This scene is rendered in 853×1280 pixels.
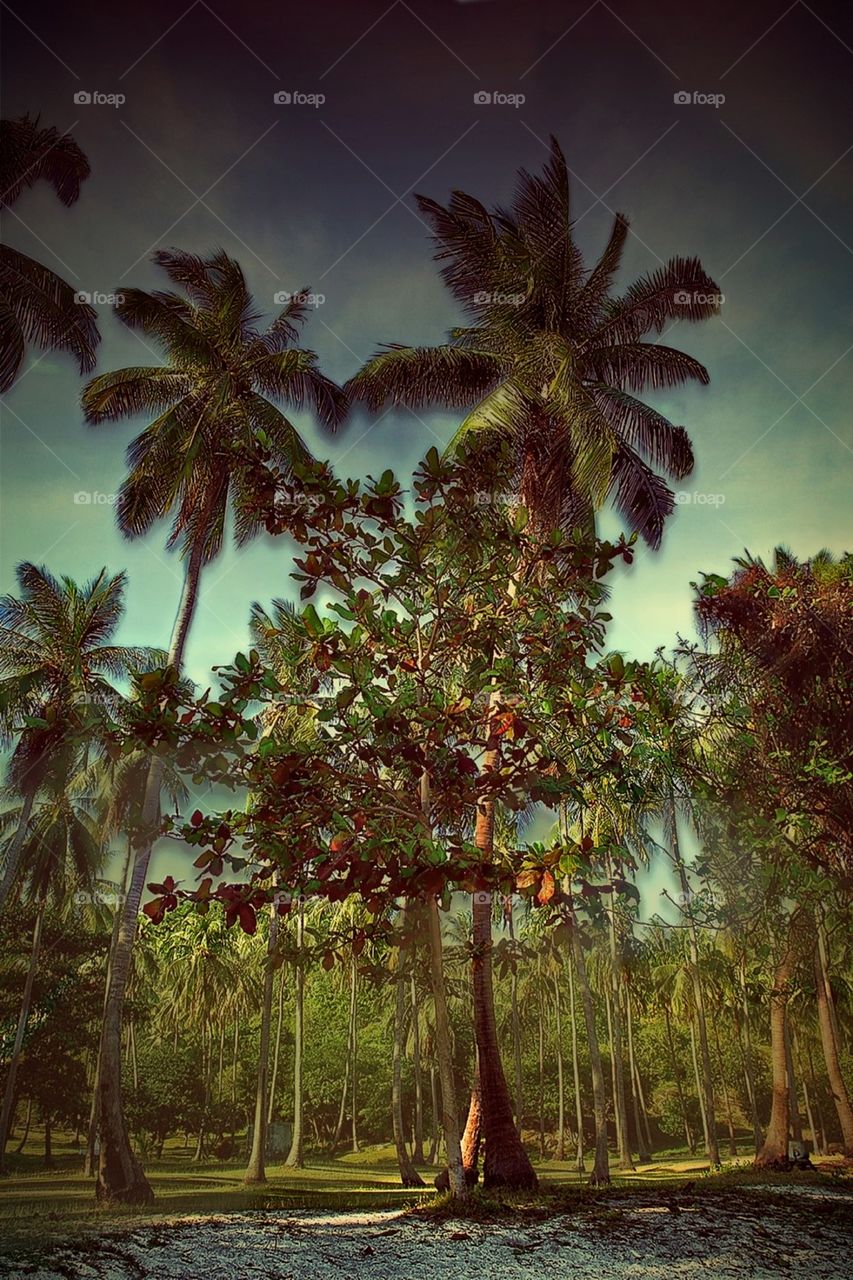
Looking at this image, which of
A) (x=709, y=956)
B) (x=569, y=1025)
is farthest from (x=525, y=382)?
(x=569, y=1025)

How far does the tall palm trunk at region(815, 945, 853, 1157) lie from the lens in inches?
390

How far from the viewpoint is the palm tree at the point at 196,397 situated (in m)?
11.8

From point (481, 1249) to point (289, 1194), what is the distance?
257 inches

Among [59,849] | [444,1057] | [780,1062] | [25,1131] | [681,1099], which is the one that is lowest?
[25,1131]

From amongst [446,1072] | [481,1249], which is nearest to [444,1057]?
[446,1072]

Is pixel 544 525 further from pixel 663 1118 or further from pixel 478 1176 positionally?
pixel 663 1118

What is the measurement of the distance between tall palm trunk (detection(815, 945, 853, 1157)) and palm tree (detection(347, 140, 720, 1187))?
6.55 meters

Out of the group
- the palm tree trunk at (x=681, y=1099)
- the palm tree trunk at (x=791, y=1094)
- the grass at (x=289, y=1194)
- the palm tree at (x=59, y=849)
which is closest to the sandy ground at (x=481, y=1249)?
the grass at (x=289, y=1194)

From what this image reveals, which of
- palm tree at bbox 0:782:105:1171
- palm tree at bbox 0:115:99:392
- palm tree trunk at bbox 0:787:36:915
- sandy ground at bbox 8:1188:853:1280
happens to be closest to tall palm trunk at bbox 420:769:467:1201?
sandy ground at bbox 8:1188:853:1280

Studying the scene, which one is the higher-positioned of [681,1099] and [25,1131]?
[681,1099]

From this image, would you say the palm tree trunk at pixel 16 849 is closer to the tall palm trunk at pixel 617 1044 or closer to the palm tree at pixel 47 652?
the palm tree at pixel 47 652

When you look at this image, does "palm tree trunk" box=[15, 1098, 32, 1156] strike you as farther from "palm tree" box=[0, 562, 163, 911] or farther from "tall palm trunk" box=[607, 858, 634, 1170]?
"tall palm trunk" box=[607, 858, 634, 1170]

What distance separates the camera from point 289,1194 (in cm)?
1009

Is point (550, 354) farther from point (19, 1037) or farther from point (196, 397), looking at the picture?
point (19, 1037)
